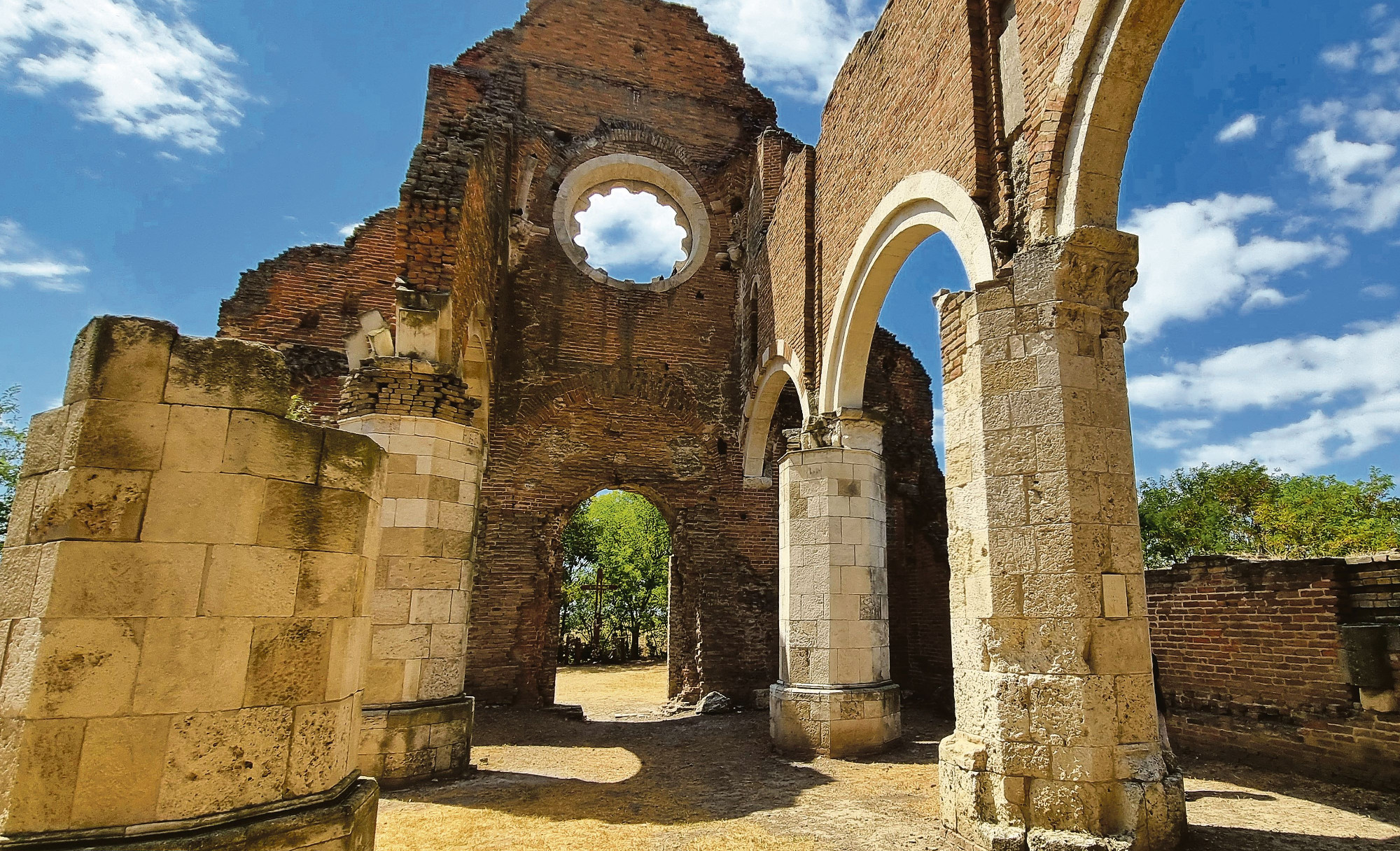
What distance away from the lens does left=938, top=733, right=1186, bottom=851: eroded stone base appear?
4145mm

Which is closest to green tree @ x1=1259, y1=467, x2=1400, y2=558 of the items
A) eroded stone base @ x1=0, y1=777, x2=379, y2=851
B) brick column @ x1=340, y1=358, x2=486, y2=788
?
brick column @ x1=340, y1=358, x2=486, y2=788

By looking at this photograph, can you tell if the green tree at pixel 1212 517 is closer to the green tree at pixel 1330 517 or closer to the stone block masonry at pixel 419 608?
the green tree at pixel 1330 517

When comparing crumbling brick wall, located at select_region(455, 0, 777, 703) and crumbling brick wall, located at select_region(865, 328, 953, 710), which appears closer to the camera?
crumbling brick wall, located at select_region(865, 328, 953, 710)

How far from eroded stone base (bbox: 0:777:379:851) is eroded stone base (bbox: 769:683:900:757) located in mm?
5780

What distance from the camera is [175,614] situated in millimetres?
2484

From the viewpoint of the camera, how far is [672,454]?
1262 cm

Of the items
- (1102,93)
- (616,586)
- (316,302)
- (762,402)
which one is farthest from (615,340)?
(616,586)

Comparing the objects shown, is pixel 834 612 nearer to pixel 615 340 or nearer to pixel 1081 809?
pixel 1081 809

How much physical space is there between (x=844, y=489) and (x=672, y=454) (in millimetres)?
4597

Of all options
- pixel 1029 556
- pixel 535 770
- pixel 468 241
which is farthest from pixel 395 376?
pixel 1029 556

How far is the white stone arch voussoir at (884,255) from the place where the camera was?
19.2 ft

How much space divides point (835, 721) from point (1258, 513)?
15.6 m

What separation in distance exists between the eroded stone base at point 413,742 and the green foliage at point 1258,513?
1538cm

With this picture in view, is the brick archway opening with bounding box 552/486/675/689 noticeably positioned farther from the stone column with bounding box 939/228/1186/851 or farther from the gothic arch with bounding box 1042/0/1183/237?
the gothic arch with bounding box 1042/0/1183/237
